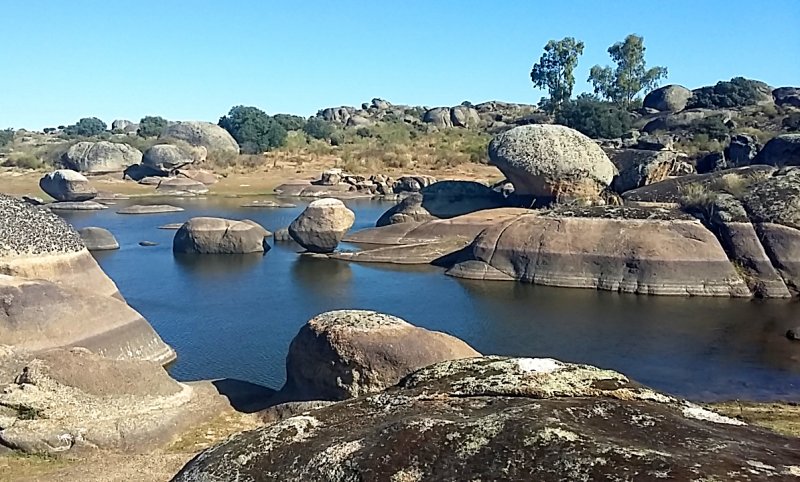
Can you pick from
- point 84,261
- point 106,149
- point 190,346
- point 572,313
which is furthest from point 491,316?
point 106,149

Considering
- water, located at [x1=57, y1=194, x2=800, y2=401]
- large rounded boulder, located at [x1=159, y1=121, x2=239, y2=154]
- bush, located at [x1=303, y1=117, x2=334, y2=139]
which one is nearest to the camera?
water, located at [x1=57, y1=194, x2=800, y2=401]

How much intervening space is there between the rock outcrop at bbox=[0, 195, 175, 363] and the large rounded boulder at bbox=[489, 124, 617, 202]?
19.2m

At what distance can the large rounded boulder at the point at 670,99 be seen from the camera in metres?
82.2

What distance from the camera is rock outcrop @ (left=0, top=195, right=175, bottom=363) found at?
46.1 feet

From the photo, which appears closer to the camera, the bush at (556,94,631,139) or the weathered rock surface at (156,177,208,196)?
the weathered rock surface at (156,177,208,196)

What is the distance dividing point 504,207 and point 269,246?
9.22 metres

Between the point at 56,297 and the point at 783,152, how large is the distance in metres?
32.9

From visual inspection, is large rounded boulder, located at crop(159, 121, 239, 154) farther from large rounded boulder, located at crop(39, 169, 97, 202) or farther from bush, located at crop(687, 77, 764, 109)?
bush, located at crop(687, 77, 764, 109)

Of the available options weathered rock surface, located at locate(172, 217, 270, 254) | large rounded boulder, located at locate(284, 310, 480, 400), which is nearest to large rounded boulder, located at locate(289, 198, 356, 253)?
weathered rock surface, located at locate(172, 217, 270, 254)

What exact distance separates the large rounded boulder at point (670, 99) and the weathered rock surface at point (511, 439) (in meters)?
81.4

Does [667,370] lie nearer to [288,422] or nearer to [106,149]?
[288,422]

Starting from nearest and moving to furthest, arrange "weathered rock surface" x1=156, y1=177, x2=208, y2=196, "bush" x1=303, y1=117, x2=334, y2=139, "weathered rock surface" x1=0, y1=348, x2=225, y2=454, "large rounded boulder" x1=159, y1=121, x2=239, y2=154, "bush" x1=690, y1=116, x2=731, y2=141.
Result: "weathered rock surface" x1=0, y1=348, x2=225, y2=454
"weathered rock surface" x1=156, y1=177, x2=208, y2=196
"bush" x1=690, y1=116, x2=731, y2=141
"large rounded boulder" x1=159, y1=121, x2=239, y2=154
"bush" x1=303, y1=117, x2=334, y2=139

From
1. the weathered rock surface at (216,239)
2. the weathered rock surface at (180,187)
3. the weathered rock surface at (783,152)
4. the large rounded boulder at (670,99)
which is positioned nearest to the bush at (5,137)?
the weathered rock surface at (180,187)

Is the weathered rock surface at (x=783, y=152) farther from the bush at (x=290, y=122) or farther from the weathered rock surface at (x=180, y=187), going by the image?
the bush at (x=290, y=122)
